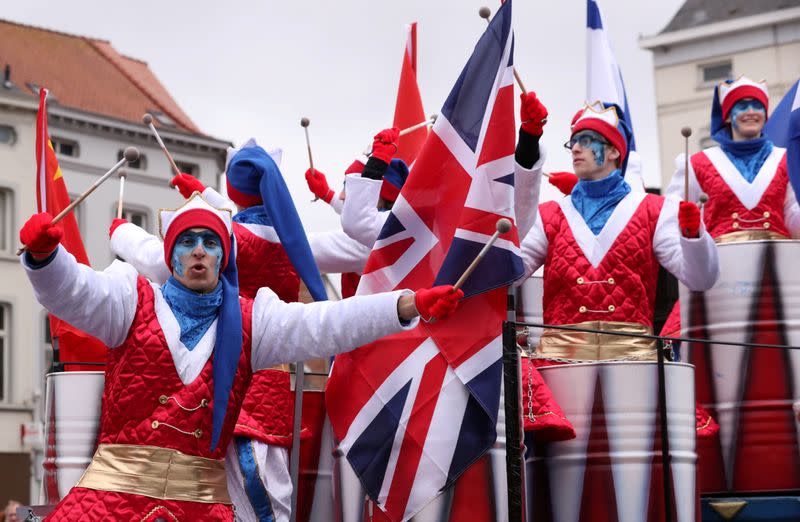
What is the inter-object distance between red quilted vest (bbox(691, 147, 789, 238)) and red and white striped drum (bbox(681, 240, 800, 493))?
41.2 inches

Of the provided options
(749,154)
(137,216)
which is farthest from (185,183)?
(137,216)

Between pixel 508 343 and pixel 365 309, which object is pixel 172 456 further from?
pixel 508 343

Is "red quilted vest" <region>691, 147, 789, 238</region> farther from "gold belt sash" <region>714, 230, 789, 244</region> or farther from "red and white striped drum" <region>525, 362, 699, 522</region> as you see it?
"red and white striped drum" <region>525, 362, 699, 522</region>

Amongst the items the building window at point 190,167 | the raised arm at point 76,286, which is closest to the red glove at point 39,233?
the raised arm at point 76,286

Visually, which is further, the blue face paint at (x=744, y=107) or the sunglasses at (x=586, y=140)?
the blue face paint at (x=744, y=107)

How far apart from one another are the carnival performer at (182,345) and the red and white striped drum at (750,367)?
8.76 ft

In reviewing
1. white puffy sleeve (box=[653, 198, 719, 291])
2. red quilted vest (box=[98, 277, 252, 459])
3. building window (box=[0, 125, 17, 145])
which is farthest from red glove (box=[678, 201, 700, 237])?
building window (box=[0, 125, 17, 145])

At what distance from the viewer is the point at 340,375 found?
5652 millimetres

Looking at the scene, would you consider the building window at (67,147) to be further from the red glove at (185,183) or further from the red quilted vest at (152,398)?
the red quilted vest at (152,398)

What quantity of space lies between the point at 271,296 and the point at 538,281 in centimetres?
356

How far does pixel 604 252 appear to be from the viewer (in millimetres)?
6723

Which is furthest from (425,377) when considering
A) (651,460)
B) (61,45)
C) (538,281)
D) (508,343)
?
(61,45)

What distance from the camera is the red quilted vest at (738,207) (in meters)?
8.02

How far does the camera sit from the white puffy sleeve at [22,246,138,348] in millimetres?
4438
